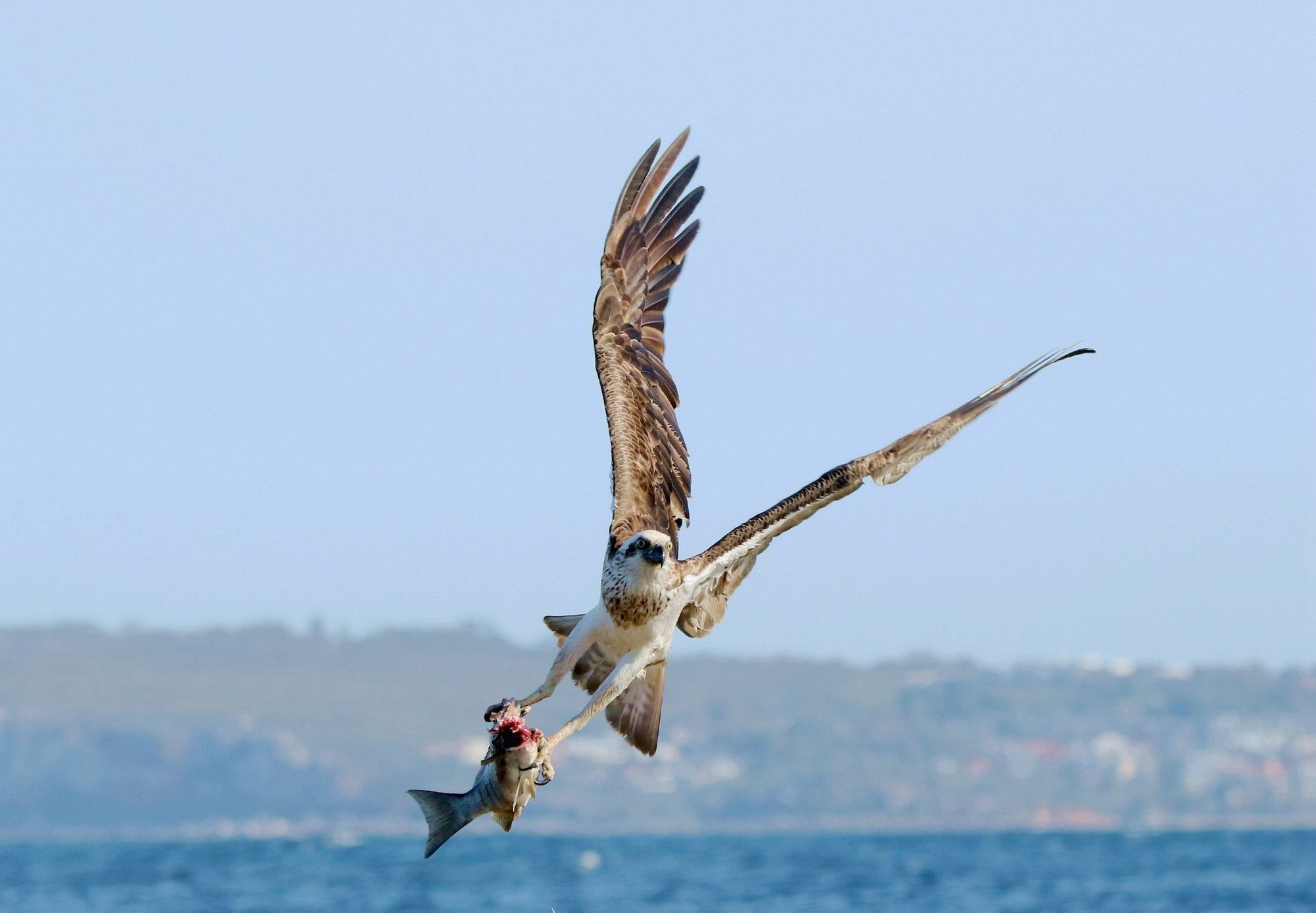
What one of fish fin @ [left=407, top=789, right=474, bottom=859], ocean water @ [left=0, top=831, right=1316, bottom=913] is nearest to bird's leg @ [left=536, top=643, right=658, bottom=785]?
fish fin @ [left=407, top=789, right=474, bottom=859]

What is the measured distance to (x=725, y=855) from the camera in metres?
99.1

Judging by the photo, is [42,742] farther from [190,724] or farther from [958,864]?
[958,864]

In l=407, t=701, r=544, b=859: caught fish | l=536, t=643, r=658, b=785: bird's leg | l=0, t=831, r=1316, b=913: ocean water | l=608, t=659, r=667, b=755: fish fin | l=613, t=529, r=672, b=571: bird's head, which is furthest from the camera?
l=0, t=831, r=1316, b=913: ocean water

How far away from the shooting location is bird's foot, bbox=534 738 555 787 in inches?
465

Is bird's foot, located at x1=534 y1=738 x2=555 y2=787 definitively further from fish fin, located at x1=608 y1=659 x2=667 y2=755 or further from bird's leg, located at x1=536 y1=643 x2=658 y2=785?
fish fin, located at x1=608 y1=659 x2=667 y2=755

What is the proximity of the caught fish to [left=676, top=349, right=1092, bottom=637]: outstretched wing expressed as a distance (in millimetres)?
2273

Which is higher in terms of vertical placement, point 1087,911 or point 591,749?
point 591,749

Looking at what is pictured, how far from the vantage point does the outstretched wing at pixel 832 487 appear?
13.3 m

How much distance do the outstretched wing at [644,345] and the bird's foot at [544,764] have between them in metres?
2.57

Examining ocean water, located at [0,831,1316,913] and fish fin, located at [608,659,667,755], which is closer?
fish fin, located at [608,659,667,755]

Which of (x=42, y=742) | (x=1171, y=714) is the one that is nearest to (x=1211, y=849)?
(x=1171, y=714)

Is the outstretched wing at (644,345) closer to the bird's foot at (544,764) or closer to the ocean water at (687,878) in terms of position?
the bird's foot at (544,764)

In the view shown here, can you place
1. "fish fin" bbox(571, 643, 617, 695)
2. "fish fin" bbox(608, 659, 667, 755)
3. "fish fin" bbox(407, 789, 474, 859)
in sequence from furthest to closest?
1. "fish fin" bbox(608, 659, 667, 755)
2. "fish fin" bbox(571, 643, 617, 695)
3. "fish fin" bbox(407, 789, 474, 859)

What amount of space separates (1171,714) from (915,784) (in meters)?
25.0
